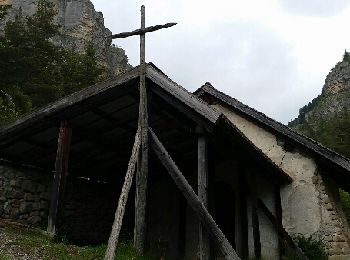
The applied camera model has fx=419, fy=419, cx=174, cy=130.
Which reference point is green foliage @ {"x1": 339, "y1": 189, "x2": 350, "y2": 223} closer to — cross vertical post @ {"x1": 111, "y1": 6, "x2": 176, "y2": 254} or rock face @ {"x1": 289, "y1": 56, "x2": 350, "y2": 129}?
cross vertical post @ {"x1": 111, "y1": 6, "x2": 176, "y2": 254}

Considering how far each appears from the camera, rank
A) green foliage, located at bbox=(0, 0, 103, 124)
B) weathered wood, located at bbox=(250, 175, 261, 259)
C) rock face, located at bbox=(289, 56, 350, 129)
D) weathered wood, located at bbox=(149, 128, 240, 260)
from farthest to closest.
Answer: rock face, located at bbox=(289, 56, 350, 129) → green foliage, located at bbox=(0, 0, 103, 124) → weathered wood, located at bbox=(250, 175, 261, 259) → weathered wood, located at bbox=(149, 128, 240, 260)

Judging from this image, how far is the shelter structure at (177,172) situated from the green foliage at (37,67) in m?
11.2

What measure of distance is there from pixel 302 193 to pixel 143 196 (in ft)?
16.5

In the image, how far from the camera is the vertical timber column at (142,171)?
7.05 meters

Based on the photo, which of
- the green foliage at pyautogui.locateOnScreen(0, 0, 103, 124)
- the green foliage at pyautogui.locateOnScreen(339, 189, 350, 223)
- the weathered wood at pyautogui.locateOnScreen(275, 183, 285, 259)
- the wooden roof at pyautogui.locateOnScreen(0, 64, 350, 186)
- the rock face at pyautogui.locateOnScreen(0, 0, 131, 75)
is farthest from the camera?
the rock face at pyautogui.locateOnScreen(0, 0, 131, 75)

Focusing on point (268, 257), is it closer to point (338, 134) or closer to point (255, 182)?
point (255, 182)

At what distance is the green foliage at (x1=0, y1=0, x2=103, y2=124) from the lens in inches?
953

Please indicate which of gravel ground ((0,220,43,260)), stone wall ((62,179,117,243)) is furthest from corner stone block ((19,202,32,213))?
gravel ground ((0,220,43,260))

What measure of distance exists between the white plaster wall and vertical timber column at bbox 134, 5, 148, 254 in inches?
136

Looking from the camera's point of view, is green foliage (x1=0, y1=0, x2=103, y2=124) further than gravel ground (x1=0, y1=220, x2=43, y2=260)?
Yes

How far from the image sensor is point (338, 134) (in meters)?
34.0

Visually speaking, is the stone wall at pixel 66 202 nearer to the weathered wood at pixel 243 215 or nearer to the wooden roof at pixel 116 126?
the wooden roof at pixel 116 126

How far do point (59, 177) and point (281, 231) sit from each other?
17.7 feet

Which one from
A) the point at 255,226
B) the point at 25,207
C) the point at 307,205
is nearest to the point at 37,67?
the point at 25,207
